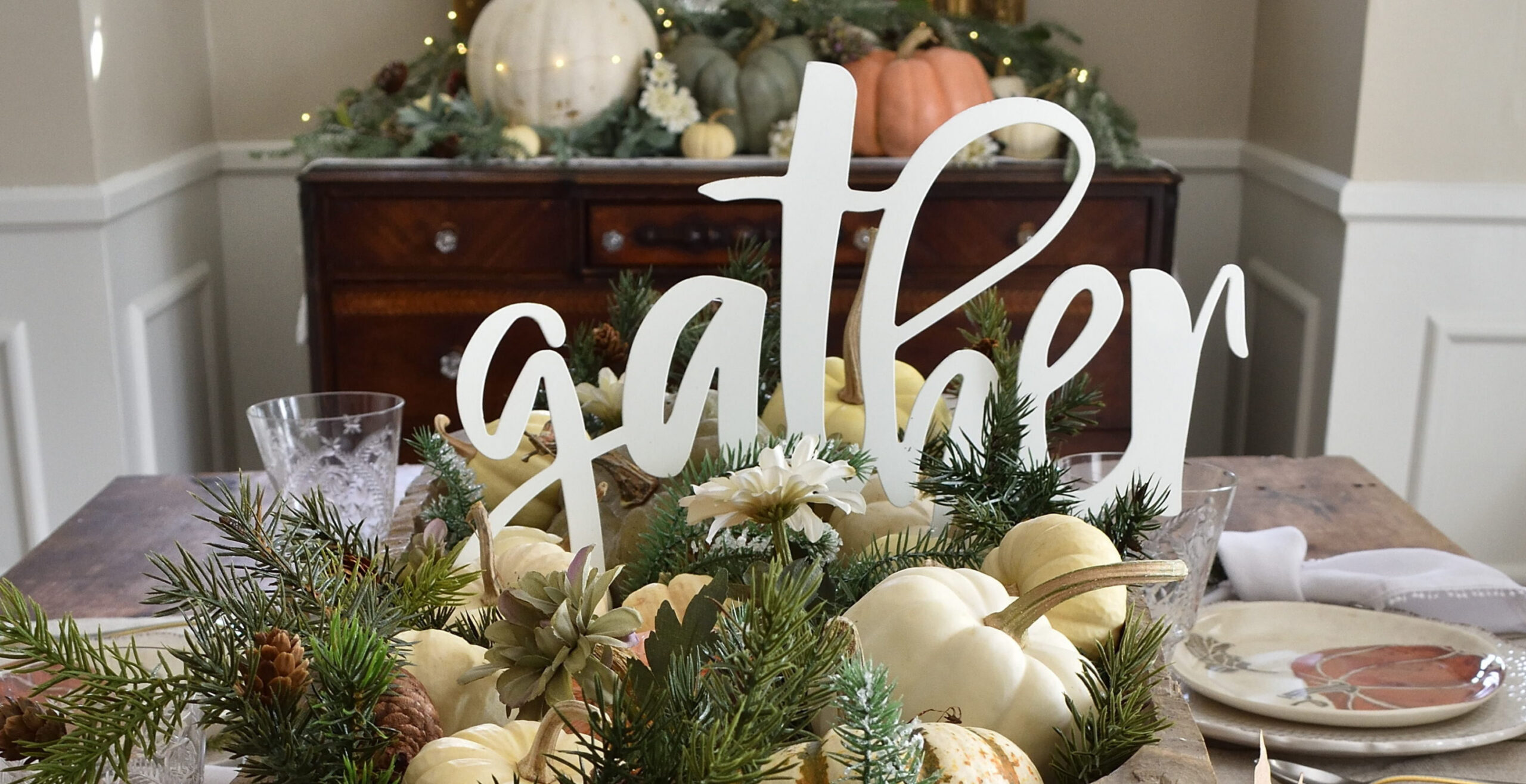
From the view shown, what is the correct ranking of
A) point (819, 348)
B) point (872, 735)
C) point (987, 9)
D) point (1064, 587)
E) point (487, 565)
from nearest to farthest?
point (872, 735), point (1064, 587), point (487, 565), point (819, 348), point (987, 9)

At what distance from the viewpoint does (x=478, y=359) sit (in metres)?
0.71

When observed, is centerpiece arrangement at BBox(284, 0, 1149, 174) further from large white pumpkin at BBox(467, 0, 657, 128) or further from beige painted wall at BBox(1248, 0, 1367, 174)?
beige painted wall at BBox(1248, 0, 1367, 174)

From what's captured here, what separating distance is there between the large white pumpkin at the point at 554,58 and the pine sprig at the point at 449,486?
4.82 feet

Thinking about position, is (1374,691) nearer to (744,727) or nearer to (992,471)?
(992,471)

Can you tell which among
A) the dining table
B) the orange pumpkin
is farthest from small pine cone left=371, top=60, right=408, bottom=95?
the dining table

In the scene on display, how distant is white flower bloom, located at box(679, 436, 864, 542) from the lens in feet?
1.79

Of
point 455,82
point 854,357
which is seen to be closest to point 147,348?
point 455,82

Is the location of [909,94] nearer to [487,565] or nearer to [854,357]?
[854,357]

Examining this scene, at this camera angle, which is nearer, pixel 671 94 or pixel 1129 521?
pixel 1129 521

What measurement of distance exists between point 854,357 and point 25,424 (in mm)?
1938

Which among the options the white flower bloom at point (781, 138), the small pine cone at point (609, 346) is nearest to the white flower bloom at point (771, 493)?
the small pine cone at point (609, 346)

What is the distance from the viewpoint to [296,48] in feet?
8.73

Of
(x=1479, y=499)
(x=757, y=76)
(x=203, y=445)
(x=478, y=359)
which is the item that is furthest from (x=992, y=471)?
(x=203, y=445)

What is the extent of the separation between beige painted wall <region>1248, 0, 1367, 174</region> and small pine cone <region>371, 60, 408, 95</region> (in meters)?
1.72
